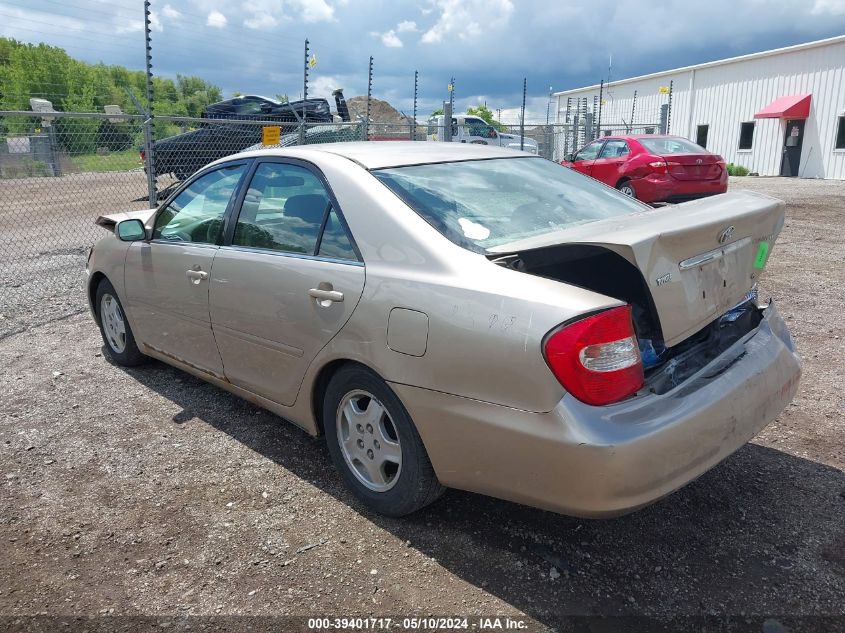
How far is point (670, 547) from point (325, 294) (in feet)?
5.74

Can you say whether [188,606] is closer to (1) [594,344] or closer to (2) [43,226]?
(1) [594,344]

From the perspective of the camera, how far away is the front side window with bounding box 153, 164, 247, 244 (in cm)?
373

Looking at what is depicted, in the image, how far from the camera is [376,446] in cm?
290

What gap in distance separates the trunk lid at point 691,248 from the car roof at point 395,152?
0.94 metres

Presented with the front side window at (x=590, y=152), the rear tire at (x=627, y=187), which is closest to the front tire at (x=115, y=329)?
the rear tire at (x=627, y=187)

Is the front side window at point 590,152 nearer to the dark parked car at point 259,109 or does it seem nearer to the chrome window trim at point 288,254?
the dark parked car at point 259,109

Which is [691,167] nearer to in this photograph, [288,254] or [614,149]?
[614,149]

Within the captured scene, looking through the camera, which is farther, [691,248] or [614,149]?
[614,149]

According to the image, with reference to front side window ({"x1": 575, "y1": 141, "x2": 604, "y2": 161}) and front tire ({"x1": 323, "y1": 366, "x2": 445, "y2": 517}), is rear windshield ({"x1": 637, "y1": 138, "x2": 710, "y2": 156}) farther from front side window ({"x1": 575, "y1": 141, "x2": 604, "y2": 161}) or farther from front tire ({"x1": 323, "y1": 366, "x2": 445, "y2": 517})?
front tire ({"x1": 323, "y1": 366, "x2": 445, "y2": 517})

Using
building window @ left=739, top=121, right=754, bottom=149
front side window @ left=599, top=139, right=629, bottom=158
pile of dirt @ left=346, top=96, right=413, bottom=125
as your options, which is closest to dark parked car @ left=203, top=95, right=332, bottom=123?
front side window @ left=599, top=139, right=629, bottom=158

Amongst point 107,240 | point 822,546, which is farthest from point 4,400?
point 822,546

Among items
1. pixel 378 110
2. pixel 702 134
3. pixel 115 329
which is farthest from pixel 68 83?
pixel 115 329

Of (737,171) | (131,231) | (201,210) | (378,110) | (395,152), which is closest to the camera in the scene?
(395,152)

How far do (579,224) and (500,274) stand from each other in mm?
816
